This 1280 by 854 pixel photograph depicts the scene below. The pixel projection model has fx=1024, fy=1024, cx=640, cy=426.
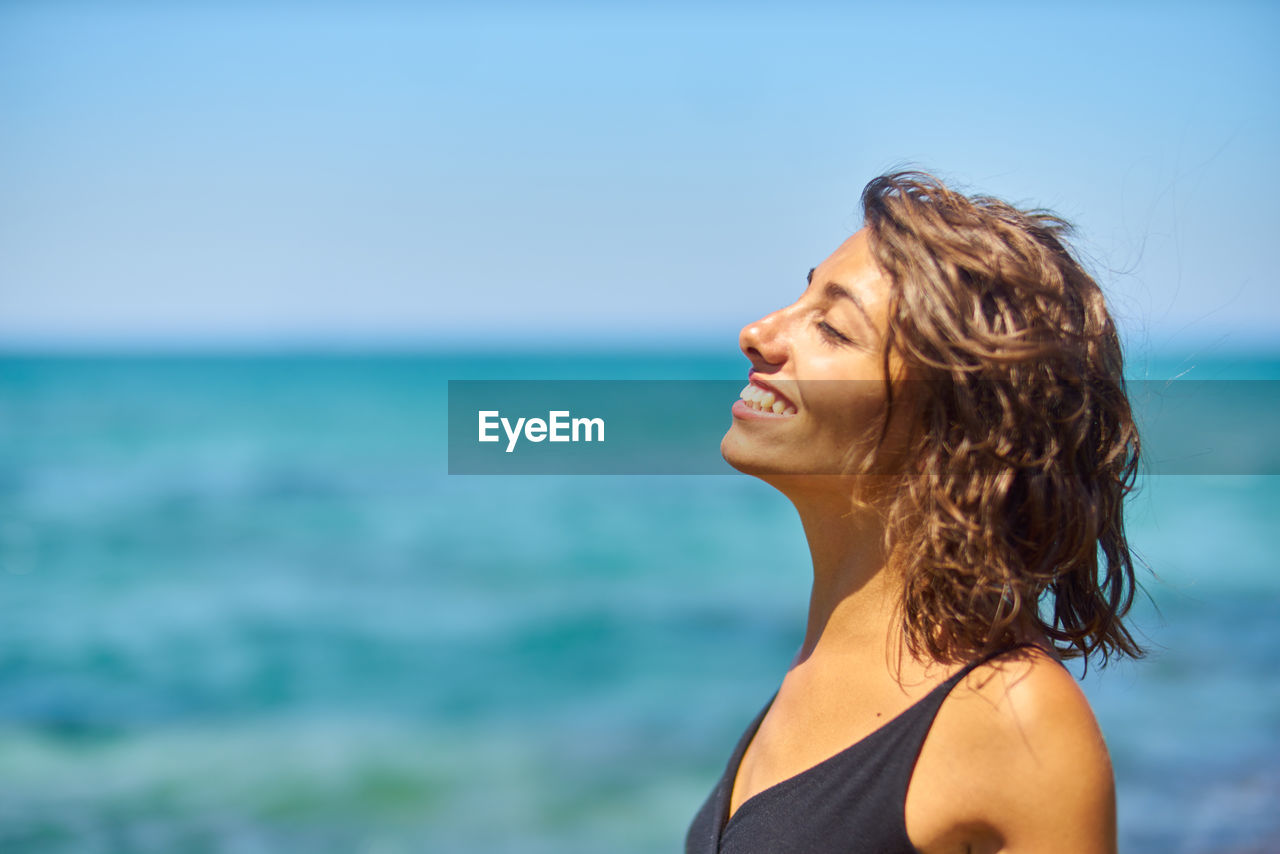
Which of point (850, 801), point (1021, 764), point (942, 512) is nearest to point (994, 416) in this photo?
point (942, 512)

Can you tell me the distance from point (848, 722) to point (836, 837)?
0.64 feet

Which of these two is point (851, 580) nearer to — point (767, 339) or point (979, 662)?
point (979, 662)

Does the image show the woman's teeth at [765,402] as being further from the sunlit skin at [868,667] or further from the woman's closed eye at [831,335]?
the woman's closed eye at [831,335]

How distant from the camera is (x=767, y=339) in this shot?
1.92 meters

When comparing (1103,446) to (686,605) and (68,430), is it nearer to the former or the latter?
(686,605)

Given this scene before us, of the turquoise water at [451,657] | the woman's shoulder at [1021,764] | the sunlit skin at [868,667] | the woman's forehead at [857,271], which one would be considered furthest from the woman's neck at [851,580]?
the turquoise water at [451,657]

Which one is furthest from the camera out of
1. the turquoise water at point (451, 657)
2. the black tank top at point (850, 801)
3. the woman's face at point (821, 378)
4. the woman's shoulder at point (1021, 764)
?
the turquoise water at point (451, 657)

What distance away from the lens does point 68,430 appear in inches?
1180

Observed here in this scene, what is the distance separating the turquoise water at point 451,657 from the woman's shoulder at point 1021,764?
1.17 meters

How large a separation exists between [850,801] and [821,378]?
716 millimetres

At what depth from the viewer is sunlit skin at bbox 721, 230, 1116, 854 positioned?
1495 millimetres

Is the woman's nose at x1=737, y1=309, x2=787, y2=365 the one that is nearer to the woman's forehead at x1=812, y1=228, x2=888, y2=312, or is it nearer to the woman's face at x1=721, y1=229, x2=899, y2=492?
the woman's face at x1=721, y1=229, x2=899, y2=492

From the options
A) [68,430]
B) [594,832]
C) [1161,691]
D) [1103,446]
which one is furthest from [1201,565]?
[68,430]

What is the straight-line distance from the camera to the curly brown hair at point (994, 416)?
1.70 m
